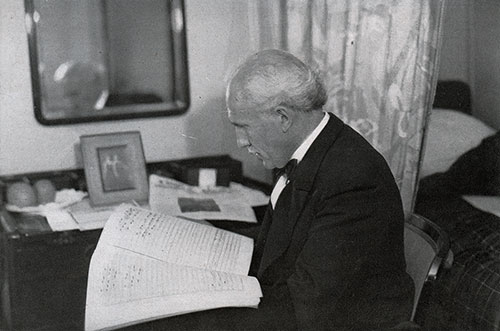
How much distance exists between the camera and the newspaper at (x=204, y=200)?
7.76ft

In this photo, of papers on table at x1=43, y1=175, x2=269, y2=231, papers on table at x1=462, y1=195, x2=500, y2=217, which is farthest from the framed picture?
papers on table at x1=462, y1=195, x2=500, y2=217

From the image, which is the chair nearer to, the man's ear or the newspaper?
the man's ear

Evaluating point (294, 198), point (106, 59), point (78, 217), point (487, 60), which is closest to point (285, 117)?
point (294, 198)

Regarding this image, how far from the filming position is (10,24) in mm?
2469

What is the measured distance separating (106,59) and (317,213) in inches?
59.1

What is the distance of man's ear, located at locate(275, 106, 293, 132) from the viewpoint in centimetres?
156

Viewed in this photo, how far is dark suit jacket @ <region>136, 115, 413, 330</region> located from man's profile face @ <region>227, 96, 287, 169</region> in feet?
0.32

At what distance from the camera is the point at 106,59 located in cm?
264

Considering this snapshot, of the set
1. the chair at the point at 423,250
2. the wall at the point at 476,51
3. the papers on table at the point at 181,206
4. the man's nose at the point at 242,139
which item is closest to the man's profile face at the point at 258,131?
the man's nose at the point at 242,139

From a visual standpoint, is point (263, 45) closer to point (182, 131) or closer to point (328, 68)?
point (328, 68)

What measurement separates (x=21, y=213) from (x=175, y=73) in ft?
3.09

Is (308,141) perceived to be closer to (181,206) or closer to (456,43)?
(181,206)

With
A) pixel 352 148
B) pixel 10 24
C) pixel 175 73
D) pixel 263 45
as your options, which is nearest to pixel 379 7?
pixel 263 45

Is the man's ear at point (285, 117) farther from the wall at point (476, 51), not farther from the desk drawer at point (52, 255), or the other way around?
the wall at point (476, 51)
